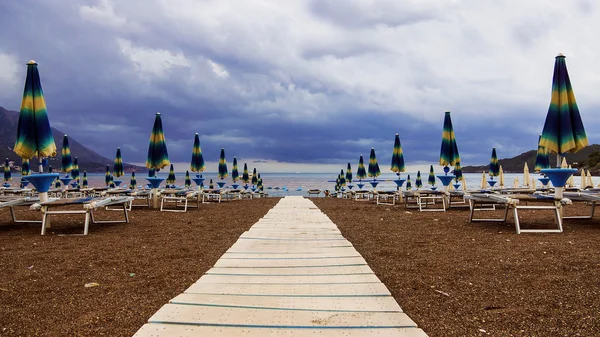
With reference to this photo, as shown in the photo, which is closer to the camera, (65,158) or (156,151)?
(156,151)

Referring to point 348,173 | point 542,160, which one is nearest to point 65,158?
point 348,173

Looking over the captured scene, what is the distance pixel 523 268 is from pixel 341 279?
1.88m

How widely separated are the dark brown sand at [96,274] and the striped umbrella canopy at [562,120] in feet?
18.8

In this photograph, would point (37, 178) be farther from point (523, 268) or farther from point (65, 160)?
point (65, 160)

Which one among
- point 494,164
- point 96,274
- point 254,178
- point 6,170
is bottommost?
point 96,274

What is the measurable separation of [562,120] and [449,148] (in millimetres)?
5278

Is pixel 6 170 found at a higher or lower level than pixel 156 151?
lower

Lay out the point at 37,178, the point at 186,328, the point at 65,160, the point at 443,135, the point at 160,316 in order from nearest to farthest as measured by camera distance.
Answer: the point at 186,328, the point at 160,316, the point at 37,178, the point at 443,135, the point at 65,160

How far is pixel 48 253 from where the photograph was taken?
188 inches

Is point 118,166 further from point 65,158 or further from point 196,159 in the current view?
point 196,159

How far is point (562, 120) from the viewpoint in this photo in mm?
6789

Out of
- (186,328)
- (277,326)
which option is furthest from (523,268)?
Result: (186,328)

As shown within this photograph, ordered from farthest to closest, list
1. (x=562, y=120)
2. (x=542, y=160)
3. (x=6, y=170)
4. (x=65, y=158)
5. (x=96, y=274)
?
(x=6, y=170) < (x=542, y=160) < (x=65, y=158) < (x=562, y=120) < (x=96, y=274)

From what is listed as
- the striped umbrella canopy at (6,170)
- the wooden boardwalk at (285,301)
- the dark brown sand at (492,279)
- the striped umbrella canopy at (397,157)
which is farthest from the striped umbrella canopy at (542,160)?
the striped umbrella canopy at (6,170)
